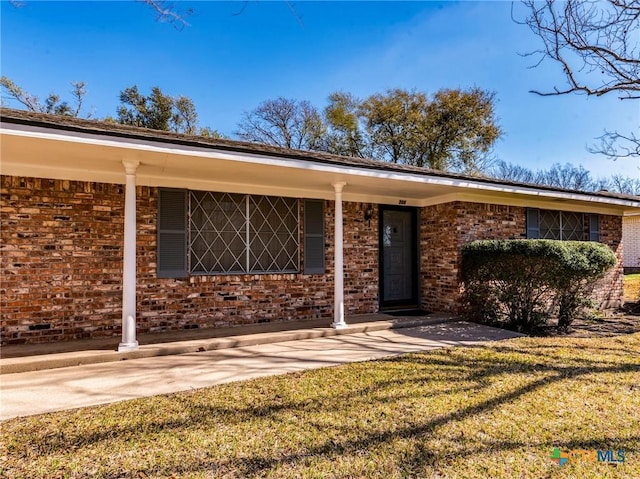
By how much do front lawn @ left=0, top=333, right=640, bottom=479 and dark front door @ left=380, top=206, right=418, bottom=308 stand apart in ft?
11.5

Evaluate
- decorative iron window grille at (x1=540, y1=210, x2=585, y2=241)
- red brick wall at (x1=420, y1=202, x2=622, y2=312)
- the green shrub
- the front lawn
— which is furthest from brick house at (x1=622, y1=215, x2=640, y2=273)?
the front lawn

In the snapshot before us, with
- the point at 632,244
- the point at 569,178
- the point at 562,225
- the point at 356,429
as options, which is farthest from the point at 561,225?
the point at 569,178

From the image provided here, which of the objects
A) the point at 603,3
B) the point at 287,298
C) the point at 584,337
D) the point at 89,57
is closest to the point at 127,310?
the point at 287,298

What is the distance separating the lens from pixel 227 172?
517 centimetres

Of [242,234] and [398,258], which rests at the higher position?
[242,234]

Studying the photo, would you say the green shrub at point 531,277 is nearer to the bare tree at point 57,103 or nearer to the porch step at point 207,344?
the porch step at point 207,344

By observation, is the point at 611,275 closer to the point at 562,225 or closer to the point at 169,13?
the point at 562,225

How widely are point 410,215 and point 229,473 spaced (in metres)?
6.36

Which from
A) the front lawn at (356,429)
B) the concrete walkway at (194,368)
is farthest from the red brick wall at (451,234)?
the front lawn at (356,429)

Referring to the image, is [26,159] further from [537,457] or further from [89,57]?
[89,57]

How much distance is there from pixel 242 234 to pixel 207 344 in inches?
73.9

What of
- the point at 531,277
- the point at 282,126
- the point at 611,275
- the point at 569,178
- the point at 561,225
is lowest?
the point at 611,275

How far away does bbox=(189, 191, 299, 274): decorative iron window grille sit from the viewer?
575cm

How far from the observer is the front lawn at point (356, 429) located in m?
2.25
